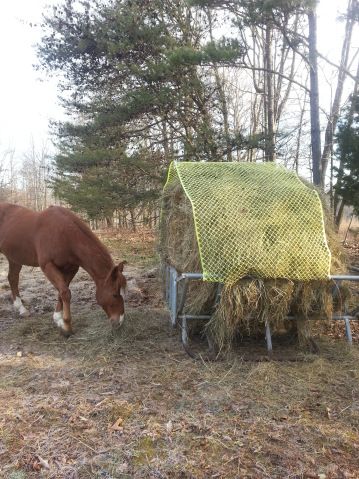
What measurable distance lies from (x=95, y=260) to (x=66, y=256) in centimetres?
44

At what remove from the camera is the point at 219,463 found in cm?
248

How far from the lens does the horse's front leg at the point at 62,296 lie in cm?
503

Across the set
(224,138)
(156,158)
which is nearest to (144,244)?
(156,158)

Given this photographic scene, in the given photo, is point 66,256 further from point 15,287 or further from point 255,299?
point 255,299

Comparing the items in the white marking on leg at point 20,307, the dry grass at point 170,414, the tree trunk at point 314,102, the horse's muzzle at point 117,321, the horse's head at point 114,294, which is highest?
the tree trunk at point 314,102

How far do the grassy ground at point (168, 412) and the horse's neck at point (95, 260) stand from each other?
74cm

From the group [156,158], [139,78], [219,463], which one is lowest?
[219,463]

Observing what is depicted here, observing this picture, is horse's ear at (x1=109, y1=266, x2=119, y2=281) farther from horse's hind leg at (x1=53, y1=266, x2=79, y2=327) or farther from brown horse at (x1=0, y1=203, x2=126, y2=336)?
horse's hind leg at (x1=53, y1=266, x2=79, y2=327)

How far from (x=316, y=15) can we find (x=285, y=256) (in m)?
8.05

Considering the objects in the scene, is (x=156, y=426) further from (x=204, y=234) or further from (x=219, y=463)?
(x=204, y=234)

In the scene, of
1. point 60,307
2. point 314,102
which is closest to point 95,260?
point 60,307

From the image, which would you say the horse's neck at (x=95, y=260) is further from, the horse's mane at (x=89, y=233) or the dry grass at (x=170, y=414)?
the dry grass at (x=170, y=414)

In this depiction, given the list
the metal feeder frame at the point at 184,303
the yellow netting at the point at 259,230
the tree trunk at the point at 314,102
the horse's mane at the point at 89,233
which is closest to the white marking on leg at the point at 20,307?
the horse's mane at the point at 89,233

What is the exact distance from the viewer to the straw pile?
12.6ft
